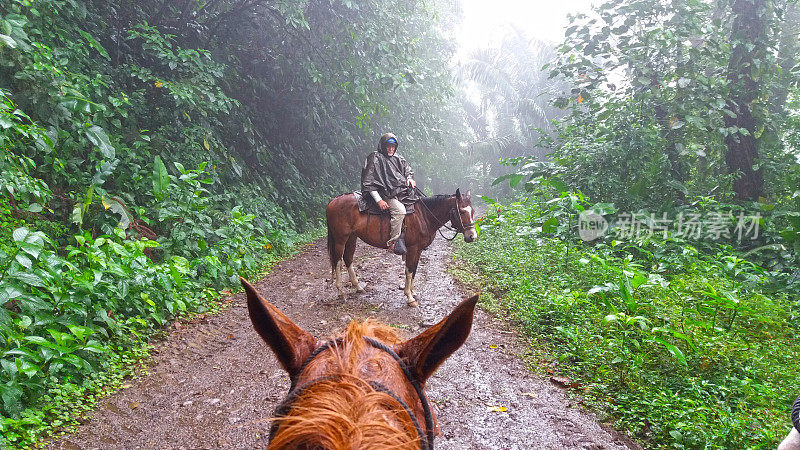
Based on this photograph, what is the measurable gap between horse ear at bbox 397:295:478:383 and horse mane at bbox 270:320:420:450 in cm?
16

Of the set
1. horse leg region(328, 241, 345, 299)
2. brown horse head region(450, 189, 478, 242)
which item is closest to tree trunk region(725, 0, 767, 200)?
brown horse head region(450, 189, 478, 242)

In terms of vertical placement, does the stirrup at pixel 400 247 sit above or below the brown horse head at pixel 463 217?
below

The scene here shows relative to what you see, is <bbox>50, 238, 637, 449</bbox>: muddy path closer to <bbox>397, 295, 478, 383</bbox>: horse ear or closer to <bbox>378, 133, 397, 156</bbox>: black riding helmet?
<bbox>397, 295, 478, 383</bbox>: horse ear

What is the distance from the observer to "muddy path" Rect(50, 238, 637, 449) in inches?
132

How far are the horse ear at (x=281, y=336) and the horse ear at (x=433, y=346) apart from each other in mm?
336

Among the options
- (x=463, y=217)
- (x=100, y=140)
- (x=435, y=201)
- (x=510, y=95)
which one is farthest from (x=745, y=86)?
(x=510, y=95)

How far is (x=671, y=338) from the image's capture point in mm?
4258

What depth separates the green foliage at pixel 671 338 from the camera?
326 cm

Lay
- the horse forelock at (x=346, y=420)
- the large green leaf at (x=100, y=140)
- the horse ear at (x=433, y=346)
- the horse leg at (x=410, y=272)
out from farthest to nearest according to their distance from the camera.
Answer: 1. the horse leg at (x=410, y=272)
2. the large green leaf at (x=100, y=140)
3. the horse ear at (x=433, y=346)
4. the horse forelock at (x=346, y=420)

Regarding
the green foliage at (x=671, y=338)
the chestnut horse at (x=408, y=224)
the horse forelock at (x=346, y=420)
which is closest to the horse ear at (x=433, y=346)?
the horse forelock at (x=346, y=420)

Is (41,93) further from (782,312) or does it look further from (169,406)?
(782,312)

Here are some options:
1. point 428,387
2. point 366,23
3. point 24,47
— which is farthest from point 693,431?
point 366,23

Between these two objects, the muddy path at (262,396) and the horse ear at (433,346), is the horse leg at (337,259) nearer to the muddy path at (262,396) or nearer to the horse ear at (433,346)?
the muddy path at (262,396)

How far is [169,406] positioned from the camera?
A: 371 cm
